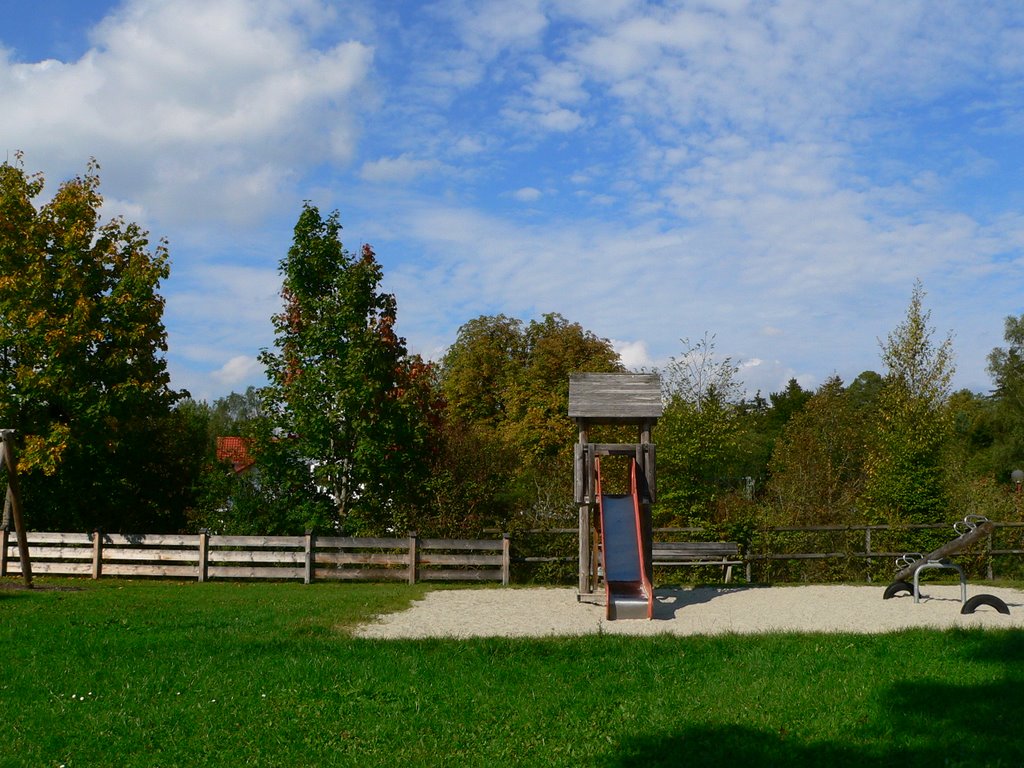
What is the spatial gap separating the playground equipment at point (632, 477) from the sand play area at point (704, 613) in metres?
0.69

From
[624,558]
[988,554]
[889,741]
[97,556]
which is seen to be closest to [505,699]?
[889,741]

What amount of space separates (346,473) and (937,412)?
1416 cm

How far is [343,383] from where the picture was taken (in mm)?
21078

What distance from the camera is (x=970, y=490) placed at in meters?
22.1

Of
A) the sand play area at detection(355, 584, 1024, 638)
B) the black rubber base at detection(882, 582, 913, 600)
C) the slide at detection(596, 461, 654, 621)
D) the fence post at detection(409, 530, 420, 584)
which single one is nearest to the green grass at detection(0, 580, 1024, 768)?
the sand play area at detection(355, 584, 1024, 638)

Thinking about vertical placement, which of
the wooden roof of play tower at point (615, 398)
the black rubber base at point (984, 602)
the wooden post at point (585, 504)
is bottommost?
the black rubber base at point (984, 602)

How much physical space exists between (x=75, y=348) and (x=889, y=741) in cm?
1929

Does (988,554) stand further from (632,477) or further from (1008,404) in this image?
(1008,404)

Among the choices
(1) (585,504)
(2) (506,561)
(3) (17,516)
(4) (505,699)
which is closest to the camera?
(4) (505,699)

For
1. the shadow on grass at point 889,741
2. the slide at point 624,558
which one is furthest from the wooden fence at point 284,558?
the shadow on grass at point 889,741

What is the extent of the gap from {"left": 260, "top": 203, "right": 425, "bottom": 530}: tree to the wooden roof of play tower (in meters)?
6.46

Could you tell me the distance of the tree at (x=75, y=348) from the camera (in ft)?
68.1

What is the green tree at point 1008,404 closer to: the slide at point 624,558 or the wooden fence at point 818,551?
the wooden fence at point 818,551

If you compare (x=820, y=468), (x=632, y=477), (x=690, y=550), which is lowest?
(x=690, y=550)
